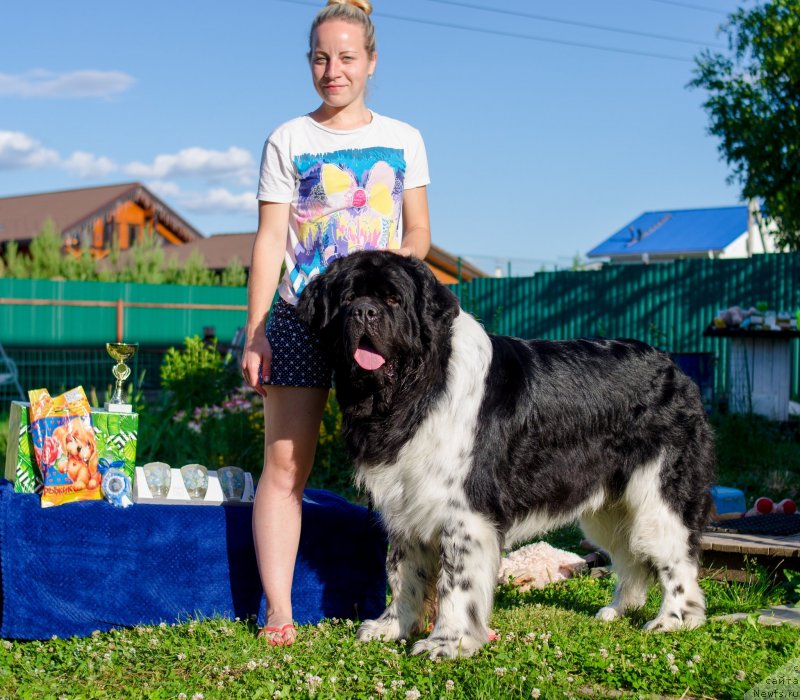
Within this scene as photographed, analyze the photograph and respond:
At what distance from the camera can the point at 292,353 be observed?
136 inches

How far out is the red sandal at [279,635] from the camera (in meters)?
3.50

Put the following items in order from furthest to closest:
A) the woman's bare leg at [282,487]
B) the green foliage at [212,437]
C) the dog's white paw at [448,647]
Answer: the green foliage at [212,437], the woman's bare leg at [282,487], the dog's white paw at [448,647]

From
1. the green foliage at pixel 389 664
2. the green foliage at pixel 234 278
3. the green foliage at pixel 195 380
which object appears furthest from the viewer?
the green foliage at pixel 234 278

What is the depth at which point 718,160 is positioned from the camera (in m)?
16.0

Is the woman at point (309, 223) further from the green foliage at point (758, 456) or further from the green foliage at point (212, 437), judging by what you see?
the green foliage at point (212, 437)

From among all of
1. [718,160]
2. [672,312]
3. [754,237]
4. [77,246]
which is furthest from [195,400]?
[754,237]

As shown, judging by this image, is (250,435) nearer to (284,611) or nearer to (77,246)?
(284,611)

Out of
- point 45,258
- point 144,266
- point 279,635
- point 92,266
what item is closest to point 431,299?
point 279,635

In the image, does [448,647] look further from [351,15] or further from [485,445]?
[351,15]

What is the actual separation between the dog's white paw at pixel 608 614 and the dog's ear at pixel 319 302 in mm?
1816

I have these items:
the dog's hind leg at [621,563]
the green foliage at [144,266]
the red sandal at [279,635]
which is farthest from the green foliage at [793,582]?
the green foliage at [144,266]

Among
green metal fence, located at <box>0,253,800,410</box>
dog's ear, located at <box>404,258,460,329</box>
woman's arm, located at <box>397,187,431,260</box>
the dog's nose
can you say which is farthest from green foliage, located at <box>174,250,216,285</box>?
the dog's nose

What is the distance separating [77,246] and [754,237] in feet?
86.5

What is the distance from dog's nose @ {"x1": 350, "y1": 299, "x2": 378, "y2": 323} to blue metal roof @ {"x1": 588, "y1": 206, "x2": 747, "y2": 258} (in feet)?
111
